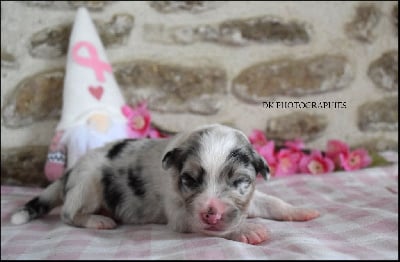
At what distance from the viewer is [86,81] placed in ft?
7.82

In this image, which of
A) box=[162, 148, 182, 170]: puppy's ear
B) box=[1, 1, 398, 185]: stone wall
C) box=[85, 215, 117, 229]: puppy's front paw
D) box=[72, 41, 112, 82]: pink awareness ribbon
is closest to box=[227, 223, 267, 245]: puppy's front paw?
box=[162, 148, 182, 170]: puppy's ear

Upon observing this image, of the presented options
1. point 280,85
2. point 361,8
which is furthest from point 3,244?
point 361,8

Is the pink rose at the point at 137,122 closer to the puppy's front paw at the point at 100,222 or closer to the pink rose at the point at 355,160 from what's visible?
the puppy's front paw at the point at 100,222

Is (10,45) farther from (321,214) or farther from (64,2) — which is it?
(321,214)

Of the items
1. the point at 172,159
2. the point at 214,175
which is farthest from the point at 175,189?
the point at 214,175

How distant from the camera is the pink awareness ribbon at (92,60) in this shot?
243 cm

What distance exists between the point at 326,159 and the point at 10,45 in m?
2.10

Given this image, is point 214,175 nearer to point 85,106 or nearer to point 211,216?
point 211,216

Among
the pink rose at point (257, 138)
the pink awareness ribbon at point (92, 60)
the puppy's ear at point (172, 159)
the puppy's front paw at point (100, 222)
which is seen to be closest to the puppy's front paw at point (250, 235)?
the puppy's ear at point (172, 159)

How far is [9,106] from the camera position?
262 cm

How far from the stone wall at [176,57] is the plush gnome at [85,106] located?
0.23m

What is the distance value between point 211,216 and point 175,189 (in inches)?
11.6

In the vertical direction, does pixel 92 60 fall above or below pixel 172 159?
above

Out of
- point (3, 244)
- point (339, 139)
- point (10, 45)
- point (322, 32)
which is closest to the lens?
point (3, 244)
